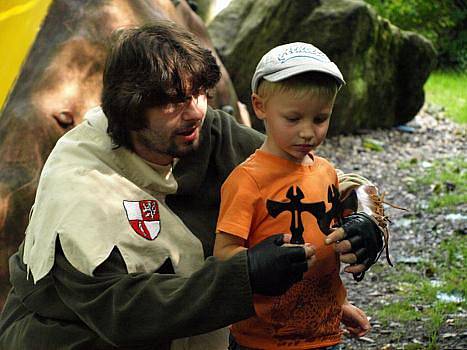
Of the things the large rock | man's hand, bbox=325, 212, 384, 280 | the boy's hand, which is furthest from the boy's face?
the large rock

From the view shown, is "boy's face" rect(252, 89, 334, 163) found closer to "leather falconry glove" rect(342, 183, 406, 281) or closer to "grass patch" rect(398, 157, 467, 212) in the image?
"leather falconry glove" rect(342, 183, 406, 281)

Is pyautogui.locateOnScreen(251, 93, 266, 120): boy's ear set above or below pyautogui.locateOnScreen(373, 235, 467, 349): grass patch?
above

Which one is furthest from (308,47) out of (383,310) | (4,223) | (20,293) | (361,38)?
(361,38)

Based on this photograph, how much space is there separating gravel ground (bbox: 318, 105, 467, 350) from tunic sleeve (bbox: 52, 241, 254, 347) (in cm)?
204

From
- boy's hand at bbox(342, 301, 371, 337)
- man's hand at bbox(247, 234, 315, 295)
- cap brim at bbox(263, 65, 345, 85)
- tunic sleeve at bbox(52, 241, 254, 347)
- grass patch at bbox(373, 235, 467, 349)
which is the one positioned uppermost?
cap brim at bbox(263, 65, 345, 85)

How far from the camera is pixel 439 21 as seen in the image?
15.6 metres

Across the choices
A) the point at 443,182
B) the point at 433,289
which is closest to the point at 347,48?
the point at 443,182

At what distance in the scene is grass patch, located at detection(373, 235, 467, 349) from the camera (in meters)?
5.06

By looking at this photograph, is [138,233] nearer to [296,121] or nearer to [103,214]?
[103,214]

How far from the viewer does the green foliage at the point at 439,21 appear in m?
15.2

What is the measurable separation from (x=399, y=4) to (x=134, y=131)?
12640mm

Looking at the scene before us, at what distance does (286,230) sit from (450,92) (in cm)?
1079

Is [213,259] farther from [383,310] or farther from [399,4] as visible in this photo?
[399,4]

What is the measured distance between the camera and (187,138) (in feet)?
10.2
